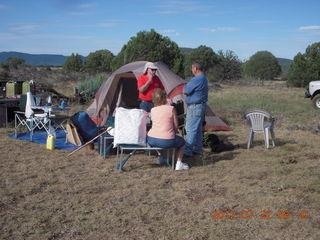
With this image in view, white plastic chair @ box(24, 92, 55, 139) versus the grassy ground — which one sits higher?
white plastic chair @ box(24, 92, 55, 139)

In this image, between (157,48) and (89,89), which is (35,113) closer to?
(89,89)

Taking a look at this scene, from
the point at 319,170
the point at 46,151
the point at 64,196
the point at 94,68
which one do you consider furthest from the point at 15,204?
the point at 94,68

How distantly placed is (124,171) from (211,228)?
6.57 ft

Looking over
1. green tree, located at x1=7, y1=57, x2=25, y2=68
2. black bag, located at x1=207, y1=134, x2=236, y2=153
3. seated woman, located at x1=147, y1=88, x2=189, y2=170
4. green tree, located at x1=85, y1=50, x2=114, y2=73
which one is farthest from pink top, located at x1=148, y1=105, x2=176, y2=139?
green tree, located at x1=85, y1=50, x2=114, y2=73

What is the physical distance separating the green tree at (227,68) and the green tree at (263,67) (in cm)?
1241

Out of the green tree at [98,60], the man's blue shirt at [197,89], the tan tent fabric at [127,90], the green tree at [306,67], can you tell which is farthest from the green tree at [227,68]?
the man's blue shirt at [197,89]

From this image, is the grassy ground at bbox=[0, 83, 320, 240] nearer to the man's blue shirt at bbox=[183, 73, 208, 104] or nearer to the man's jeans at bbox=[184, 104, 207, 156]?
the man's jeans at bbox=[184, 104, 207, 156]

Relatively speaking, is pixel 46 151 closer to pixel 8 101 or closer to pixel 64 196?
pixel 64 196

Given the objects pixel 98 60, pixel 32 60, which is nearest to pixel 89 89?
pixel 98 60

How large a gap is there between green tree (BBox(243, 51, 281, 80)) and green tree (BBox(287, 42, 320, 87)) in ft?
51.2

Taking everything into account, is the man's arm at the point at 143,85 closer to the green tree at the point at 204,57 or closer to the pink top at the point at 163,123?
the pink top at the point at 163,123

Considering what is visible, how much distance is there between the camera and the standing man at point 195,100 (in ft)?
17.9

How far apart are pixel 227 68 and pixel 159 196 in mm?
22542

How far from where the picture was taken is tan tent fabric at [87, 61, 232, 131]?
23.8 ft
